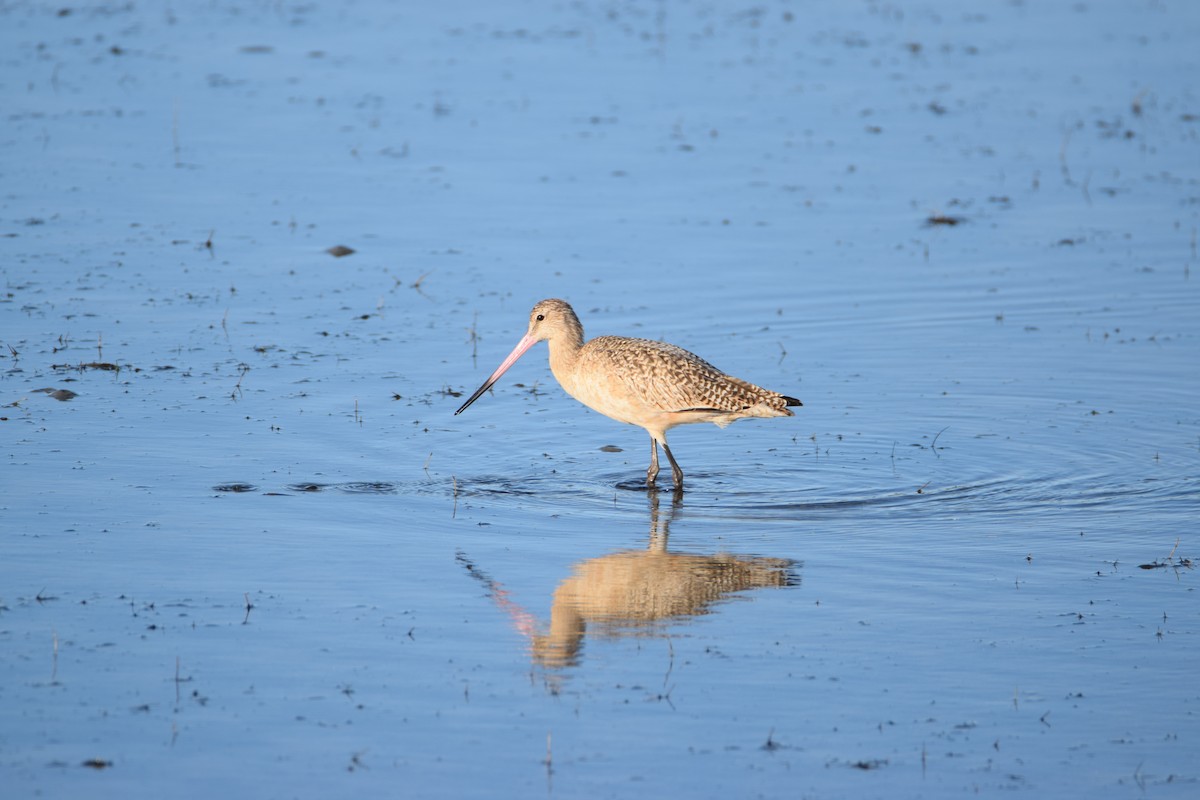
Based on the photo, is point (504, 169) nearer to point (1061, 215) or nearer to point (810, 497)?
point (1061, 215)

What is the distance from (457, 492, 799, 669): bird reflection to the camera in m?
6.85

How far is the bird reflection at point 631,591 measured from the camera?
22.5 feet

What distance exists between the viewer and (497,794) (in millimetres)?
5418

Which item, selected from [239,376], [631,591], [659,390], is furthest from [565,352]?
[631,591]

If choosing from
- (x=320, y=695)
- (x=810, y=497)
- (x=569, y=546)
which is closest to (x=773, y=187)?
(x=810, y=497)

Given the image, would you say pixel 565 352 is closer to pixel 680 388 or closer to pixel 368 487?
pixel 680 388

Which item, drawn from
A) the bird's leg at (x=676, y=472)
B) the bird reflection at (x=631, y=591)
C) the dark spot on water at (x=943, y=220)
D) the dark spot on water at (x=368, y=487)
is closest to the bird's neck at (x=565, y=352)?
the bird's leg at (x=676, y=472)

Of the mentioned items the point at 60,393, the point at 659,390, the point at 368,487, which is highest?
the point at 659,390

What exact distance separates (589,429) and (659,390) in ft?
3.94

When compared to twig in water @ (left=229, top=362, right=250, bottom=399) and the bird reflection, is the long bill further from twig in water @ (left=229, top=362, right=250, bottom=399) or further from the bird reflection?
the bird reflection

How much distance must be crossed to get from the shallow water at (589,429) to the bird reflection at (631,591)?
3 centimetres

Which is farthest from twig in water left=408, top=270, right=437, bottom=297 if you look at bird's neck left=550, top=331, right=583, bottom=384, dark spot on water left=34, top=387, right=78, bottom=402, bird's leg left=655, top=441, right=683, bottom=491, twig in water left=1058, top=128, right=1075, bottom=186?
twig in water left=1058, top=128, right=1075, bottom=186

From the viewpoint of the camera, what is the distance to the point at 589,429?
1038 cm

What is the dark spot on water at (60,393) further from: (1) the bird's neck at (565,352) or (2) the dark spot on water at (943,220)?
(2) the dark spot on water at (943,220)
